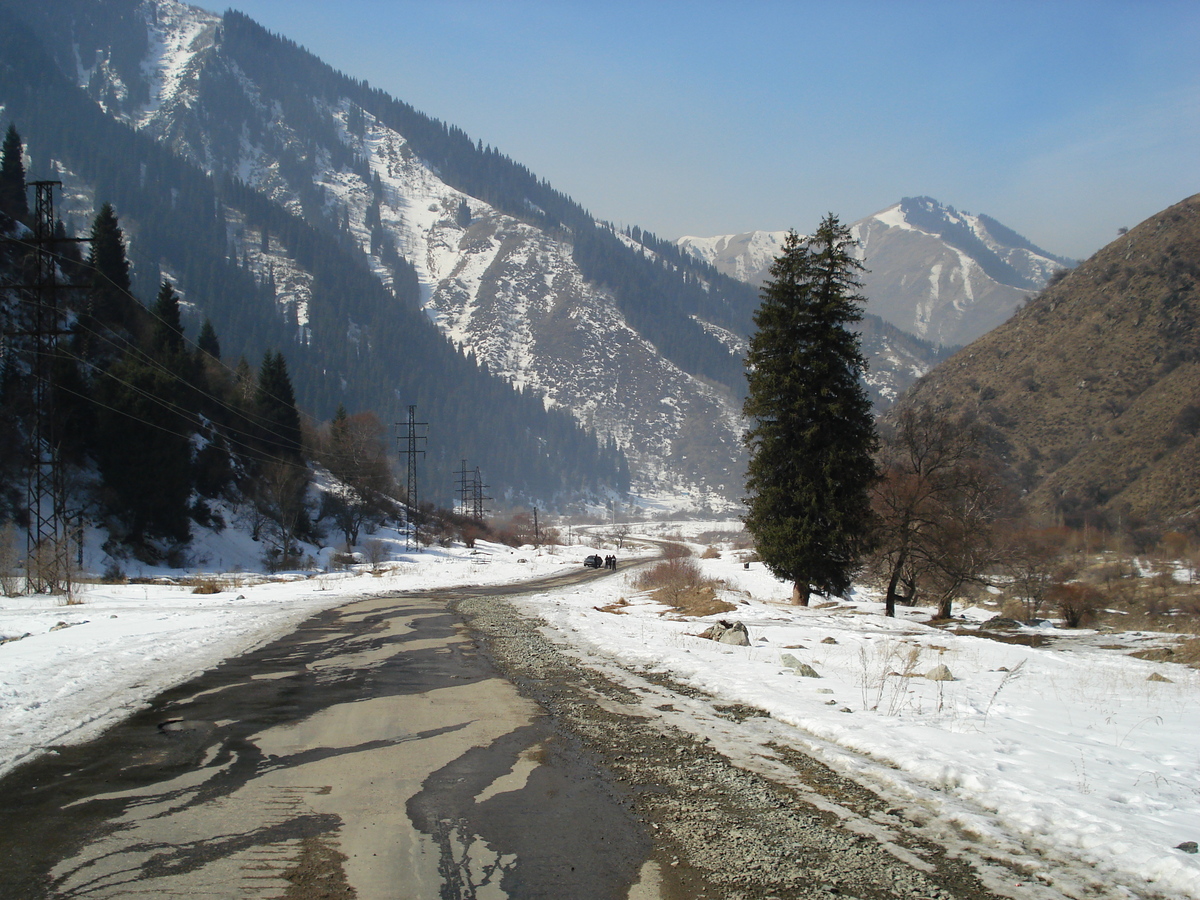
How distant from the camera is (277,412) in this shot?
69.3m

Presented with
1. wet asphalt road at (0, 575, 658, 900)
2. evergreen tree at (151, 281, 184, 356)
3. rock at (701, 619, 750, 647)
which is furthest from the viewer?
evergreen tree at (151, 281, 184, 356)

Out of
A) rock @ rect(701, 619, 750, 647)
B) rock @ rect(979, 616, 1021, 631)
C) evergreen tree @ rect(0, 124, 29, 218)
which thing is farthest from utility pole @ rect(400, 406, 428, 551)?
rock @ rect(701, 619, 750, 647)

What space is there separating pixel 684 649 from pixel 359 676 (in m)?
6.55

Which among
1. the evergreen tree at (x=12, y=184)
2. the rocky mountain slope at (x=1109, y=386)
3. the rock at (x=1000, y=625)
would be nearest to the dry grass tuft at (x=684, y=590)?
the rock at (x=1000, y=625)

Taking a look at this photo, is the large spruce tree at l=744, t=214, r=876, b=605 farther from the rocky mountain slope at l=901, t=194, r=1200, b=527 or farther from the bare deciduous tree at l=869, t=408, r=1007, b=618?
the rocky mountain slope at l=901, t=194, r=1200, b=527

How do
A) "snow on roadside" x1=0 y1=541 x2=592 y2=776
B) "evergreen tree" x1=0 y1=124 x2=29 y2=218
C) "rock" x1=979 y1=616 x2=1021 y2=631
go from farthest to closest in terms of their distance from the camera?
1. "evergreen tree" x1=0 y1=124 x2=29 y2=218
2. "rock" x1=979 y1=616 x2=1021 y2=631
3. "snow on roadside" x1=0 y1=541 x2=592 y2=776

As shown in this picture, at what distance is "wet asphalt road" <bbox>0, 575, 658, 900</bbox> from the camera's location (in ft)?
14.0

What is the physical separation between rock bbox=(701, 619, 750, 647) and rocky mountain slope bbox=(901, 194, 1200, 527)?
58.6m

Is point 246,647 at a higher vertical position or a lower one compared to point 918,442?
lower

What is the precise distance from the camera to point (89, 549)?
39750mm

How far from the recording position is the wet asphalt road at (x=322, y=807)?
4270 millimetres

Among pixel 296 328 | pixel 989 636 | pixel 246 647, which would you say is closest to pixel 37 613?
pixel 246 647

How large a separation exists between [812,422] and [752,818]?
22.6 metres

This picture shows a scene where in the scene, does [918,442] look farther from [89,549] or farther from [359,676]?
[89,549]
